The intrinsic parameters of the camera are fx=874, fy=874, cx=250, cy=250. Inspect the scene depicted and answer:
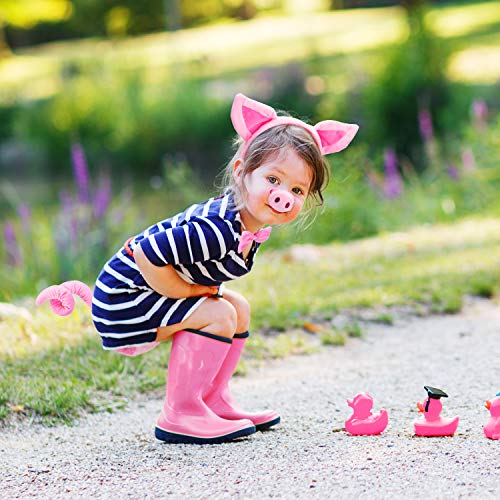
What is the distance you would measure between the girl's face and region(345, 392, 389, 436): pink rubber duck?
65 cm

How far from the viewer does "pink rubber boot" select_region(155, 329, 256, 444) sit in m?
2.91

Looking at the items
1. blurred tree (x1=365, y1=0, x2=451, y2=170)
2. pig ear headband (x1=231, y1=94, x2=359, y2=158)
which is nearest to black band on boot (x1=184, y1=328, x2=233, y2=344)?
pig ear headband (x1=231, y1=94, x2=359, y2=158)

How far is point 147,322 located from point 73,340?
4.23ft

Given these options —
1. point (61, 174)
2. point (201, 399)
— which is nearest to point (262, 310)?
point (201, 399)

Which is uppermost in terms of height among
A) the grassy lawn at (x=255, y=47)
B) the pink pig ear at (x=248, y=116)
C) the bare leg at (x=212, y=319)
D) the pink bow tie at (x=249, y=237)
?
the grassy lawn at (x=255, y=47)

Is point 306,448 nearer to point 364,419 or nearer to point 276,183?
point 364,419

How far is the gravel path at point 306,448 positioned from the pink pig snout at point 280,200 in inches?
30.8

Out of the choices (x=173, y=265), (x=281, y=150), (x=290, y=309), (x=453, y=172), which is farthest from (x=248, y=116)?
(x=453, y=172)

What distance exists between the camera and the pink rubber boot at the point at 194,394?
115 inches

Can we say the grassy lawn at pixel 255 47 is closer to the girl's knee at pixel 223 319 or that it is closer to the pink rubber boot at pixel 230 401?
the pink rubber boot at pixel 230 401

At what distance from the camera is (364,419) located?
2.94 m

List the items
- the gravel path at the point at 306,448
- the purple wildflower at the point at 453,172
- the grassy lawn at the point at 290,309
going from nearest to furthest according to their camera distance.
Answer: the gravel path at the point at 306,448 → the grassy lawn at the point at 290,309 → the purple wildflower at the point at 453,172

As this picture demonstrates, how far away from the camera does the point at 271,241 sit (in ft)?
23.2

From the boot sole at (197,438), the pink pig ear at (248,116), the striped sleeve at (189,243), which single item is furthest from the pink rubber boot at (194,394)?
the pink pig ear at (248,116)
